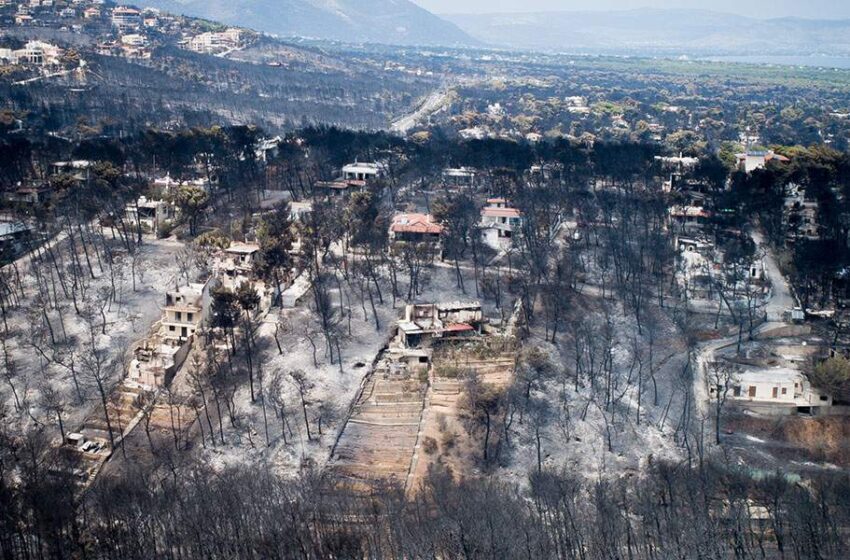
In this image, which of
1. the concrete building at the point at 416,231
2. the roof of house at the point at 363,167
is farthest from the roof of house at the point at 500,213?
the roof of house at the point at 363,167

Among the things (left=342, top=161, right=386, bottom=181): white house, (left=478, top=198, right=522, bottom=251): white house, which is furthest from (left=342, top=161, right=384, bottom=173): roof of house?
(left=478, top=198, right=522, bottom=251): white house

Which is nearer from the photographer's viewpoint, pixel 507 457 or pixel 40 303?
pixel 507 457

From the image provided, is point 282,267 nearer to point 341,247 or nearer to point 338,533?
point 341,247

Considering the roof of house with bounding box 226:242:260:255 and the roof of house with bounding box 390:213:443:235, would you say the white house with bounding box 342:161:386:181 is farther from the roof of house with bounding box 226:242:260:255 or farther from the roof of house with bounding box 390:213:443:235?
the roof of house with bounding box 226:242:260:255

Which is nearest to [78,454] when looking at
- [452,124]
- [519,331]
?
[519,331]

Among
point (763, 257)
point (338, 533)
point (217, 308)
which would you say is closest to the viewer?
point (338, 533)
